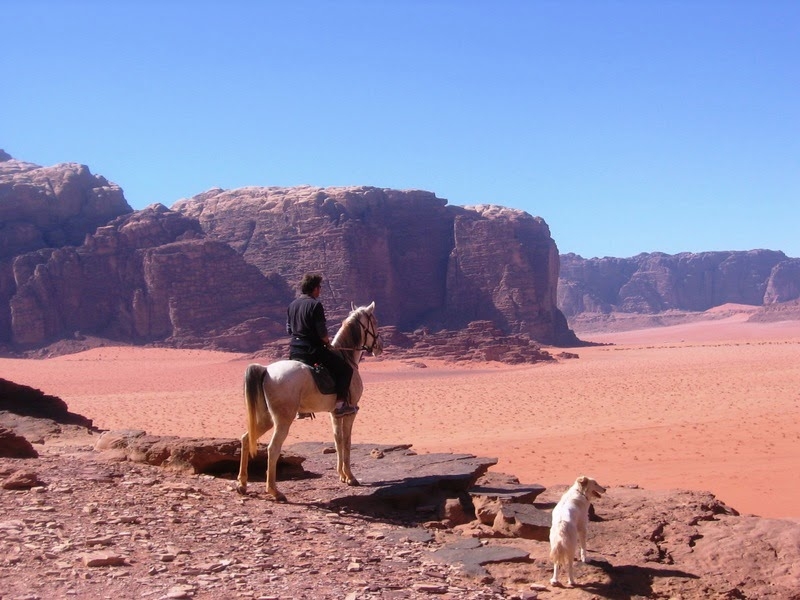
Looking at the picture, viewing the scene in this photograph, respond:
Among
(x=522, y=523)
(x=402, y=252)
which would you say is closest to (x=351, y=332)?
(x=522, y=523)

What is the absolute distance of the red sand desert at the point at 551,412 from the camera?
14430mm

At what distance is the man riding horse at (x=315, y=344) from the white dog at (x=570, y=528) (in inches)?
121

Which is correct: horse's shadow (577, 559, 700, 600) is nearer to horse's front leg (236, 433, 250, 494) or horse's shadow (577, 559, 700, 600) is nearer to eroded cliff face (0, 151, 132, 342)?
horse's front leg (236, 433, 250, 494)

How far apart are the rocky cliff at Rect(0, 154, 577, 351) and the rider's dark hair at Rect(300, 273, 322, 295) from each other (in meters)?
53.5

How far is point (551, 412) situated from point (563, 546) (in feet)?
66.2

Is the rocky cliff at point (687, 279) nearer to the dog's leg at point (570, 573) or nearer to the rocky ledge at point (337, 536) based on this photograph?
the rocky ledge at point (337, 536)

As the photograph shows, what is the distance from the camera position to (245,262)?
6875cm

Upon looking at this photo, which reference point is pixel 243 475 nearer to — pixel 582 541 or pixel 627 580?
pixel 582 541

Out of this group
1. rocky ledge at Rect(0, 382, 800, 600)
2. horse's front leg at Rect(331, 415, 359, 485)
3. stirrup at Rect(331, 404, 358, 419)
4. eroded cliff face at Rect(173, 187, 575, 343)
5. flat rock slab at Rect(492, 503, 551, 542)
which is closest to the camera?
rocky ledge at Rect(0, 382, 800, 600)

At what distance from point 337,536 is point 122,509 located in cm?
184

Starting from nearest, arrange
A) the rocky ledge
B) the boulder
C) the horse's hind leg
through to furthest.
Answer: the rocky ledge
the horse's hind leg
the boulder

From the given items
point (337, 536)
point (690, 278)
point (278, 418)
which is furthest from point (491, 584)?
point (690, 278)

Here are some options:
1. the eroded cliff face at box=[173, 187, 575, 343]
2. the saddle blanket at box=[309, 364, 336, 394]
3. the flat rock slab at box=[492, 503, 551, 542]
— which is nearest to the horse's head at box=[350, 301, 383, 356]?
the saddle blanket at box=[309, 364, 336, 394]

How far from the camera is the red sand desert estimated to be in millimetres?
14430
